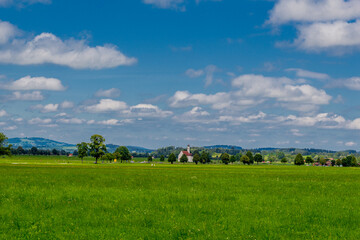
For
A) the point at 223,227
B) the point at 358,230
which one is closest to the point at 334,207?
the point at 358,230

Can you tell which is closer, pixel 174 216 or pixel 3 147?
pixel 174 216

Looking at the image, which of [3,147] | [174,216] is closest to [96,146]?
[3,147]

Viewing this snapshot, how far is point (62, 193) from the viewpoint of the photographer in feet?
87.7

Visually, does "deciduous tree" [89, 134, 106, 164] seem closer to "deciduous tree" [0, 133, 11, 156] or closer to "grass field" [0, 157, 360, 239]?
"deciduous tree" [0, 133, 11, 156]

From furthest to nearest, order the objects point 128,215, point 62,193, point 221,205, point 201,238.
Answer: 1. point 62,193
2. point 221,205
3. point 128,215
4. point 201,238

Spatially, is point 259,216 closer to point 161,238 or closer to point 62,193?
point 161,238

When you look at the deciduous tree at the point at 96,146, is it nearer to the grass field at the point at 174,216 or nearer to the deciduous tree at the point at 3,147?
the deciduous tree at the point at 3,147

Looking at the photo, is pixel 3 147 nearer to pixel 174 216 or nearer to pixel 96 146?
pixel 96 146

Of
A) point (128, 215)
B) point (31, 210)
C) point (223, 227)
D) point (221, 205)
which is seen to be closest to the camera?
→ point (223, 227)

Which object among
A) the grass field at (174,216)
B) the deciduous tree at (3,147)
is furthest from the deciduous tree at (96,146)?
the grass field at (174,216)

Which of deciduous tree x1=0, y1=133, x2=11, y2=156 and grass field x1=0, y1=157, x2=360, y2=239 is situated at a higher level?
deciduous tree x1=0, y1=133, x2=11, y2=156

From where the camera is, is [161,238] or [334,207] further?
[334,207]

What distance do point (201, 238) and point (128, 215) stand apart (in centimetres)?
549

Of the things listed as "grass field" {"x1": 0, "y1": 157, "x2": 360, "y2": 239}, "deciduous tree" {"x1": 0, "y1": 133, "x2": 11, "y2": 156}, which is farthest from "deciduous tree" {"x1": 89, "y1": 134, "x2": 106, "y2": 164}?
"grass field" {"x1": 0, "y1": 157, "x2": 360, "y2": 239}
